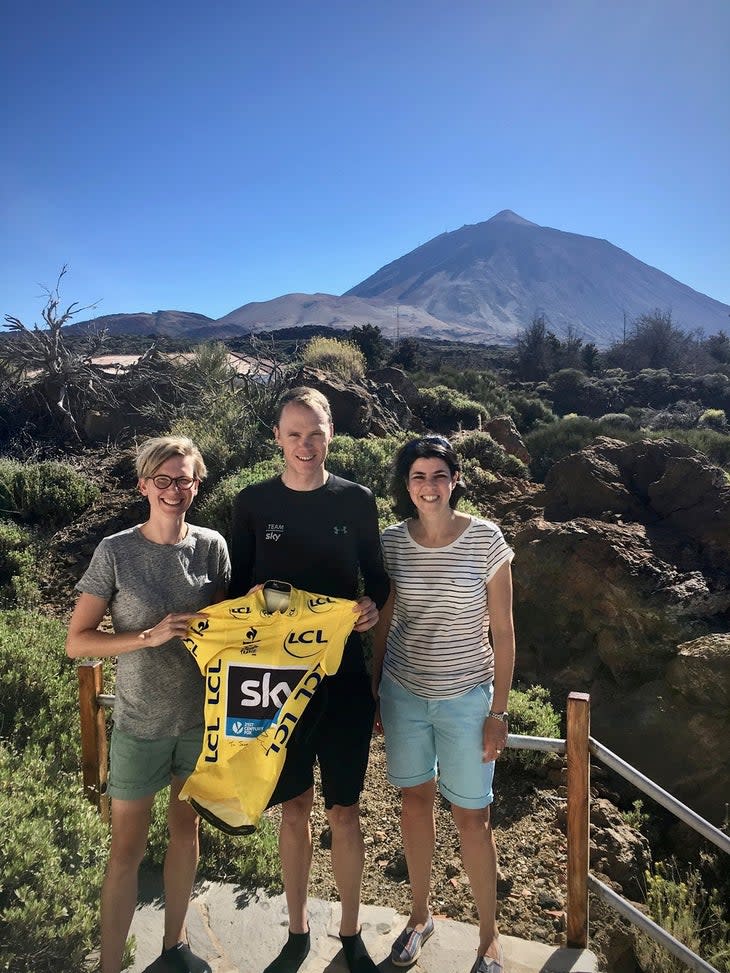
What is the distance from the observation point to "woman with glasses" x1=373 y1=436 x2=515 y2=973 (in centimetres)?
240

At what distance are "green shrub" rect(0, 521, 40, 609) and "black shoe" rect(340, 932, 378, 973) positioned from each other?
4.67 meters

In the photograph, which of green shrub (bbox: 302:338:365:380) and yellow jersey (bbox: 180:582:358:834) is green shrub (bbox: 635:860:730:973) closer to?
yellow jersey (bbox: 180:582:358:834)

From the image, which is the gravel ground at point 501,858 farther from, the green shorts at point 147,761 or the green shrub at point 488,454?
the green shrub at point 488,454

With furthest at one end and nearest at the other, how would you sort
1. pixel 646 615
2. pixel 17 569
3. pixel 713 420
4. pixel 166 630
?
1. pixel 713 420
2. pixel 17 569
3. pixel 646 615
4. pixel 166 630

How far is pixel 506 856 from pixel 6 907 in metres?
2.36

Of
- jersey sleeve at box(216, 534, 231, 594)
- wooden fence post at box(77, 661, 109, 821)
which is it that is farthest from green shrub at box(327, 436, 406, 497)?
jersey sleeve at box(216, 534, 231, 594)

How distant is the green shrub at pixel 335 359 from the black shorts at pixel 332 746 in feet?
29.6

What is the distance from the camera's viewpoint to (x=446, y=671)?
243cm

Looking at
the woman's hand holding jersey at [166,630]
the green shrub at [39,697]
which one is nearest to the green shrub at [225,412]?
the green shrub at [39,697]

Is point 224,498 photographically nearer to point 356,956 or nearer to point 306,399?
point 306,399

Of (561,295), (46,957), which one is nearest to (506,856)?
(46,957)

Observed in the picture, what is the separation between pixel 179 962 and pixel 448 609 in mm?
1558

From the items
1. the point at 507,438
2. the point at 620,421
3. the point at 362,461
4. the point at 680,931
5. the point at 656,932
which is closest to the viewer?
the point at 656,932

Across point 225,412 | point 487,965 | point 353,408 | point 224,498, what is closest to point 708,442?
point 353,408
